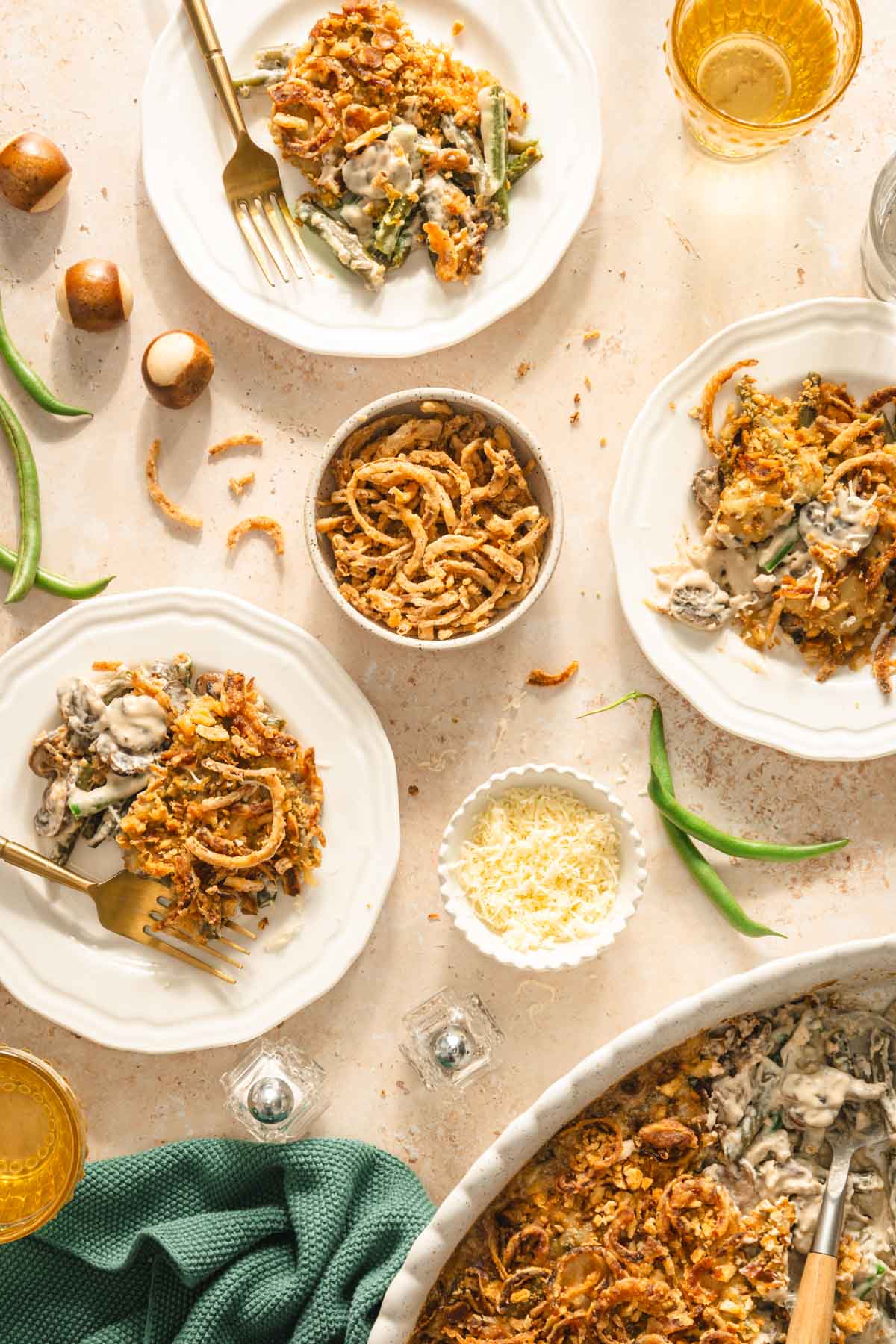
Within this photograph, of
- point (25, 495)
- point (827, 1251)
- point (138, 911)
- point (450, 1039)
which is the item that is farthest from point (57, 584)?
point (827, 1251)

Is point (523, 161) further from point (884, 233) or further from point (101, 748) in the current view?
point (101, 748)

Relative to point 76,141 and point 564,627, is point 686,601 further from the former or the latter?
point 76,141

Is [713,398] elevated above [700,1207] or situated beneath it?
elevated above

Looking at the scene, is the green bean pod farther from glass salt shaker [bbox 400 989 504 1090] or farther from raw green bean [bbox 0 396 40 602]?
raw green bean [bbox 0 396 40 602]

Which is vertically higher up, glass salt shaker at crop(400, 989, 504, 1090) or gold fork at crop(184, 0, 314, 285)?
gold fork at crop(184, 0, 314, 285)

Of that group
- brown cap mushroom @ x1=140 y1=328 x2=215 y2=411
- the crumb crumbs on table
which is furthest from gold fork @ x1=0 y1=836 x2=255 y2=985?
brown cap mushroom @ x1=140 y1=328 x2=215 y2=411

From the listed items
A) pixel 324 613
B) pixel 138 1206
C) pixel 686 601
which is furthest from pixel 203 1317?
pixel 686 601
